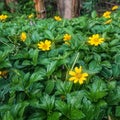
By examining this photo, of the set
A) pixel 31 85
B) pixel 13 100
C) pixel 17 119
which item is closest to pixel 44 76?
pixel 31 85

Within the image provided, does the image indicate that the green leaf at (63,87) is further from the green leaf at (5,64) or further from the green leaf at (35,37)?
the green leaf at (35,37)

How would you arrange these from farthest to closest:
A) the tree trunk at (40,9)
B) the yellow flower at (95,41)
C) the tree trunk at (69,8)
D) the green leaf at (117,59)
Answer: the tree trunk at (40,9), the tree trunk at (69,8), the yellow flower at (95,41), the green leaf at (117,59)

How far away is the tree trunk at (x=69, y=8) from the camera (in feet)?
16.9

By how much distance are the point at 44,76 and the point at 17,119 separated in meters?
0.34

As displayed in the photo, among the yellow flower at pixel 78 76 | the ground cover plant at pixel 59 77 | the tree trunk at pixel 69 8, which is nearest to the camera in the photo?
the ground cover plant at pixel 59 77

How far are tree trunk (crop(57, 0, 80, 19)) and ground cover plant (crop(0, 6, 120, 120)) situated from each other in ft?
9.56

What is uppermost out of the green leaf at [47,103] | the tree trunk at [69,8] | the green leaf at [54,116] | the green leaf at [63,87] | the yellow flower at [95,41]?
the yellow flower at [95,41]

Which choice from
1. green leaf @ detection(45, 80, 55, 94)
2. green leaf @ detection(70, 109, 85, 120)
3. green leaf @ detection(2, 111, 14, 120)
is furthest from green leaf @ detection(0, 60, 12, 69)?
green leaf @ detection(70, 109, 85, 120)

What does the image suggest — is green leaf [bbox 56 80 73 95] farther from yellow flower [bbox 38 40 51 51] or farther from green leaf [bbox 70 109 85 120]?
yellow flower [bbox 38 40 51 51]

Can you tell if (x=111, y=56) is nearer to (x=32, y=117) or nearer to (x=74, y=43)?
(x=74, y=43)

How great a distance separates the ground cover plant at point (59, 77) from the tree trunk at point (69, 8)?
291 cm

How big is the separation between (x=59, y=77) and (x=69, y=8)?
3486mm

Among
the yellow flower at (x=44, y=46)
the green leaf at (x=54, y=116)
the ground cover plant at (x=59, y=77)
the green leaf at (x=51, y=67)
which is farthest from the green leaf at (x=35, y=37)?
the green leaf at (x=54, y=116)

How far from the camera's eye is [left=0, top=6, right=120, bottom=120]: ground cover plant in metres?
1.58
